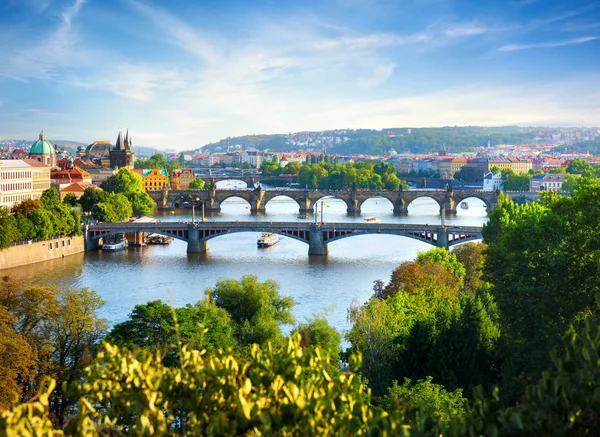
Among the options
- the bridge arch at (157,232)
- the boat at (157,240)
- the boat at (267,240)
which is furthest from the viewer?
the boat at (157,240)

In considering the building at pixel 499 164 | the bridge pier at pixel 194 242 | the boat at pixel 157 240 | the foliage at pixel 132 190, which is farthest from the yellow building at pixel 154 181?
the building at pixel 499 164

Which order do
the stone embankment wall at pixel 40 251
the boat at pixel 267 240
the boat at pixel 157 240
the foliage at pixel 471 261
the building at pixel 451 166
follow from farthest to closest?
1. the building at pixel 451 166
2. the boat at pixel 157 240
3. the boat at pixel 267 240
4. the stone embankment wall at pixel 40 251
5. the foliage at pixel 471 261

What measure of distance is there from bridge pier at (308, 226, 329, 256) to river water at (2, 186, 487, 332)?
0.35m

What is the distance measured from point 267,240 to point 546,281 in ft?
88.5

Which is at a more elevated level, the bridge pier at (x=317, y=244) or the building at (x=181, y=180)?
the building at (x=181, y=180)

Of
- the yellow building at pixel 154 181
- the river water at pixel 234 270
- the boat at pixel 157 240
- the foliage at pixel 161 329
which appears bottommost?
the river water at pixel 234 270

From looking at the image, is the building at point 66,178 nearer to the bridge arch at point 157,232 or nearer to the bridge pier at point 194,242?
the bridge arch at point 157,232

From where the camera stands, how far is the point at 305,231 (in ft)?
129

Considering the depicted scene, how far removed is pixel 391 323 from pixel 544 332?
168 inches

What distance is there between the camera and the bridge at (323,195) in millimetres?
64125

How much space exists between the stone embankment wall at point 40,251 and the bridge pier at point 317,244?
10.3 meters

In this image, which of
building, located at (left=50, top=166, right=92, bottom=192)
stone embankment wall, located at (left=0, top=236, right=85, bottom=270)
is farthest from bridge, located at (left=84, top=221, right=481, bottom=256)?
building, located at (left=50, top=166, right=92, bottom=192)

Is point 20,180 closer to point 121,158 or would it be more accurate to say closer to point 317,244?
point 317,244

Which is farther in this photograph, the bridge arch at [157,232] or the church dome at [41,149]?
the church dome at [41,149]
